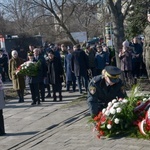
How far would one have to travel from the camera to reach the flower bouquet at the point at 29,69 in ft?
45.4

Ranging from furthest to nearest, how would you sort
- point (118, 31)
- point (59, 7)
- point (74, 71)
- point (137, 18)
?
point (59, 7) < point (137, 18) < point (74, 71) < point (118, 31)

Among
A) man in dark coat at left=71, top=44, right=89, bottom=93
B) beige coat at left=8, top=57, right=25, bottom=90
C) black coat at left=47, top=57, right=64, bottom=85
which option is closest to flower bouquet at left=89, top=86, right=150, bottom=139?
black coat at left=47, top=57, right=64, bottom=85

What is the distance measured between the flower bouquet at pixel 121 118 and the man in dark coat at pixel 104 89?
338 mm

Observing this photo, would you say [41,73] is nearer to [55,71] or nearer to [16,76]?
[55,71]

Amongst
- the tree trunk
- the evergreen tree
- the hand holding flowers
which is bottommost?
the hand holding flowers

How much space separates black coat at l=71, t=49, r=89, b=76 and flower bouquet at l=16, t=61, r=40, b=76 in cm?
191

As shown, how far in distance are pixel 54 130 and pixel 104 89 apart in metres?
1.75

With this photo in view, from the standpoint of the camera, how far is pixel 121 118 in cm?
823

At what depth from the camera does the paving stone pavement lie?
7906 mm

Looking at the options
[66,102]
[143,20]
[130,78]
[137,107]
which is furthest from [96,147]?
[143,20]

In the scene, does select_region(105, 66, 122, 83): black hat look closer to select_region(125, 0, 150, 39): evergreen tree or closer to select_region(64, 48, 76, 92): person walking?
select_region(64, 48, 76, 92): person walking

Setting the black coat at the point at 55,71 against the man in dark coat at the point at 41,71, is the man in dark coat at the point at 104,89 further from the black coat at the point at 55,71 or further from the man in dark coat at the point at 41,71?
the man in dark coat at the point at 41,71

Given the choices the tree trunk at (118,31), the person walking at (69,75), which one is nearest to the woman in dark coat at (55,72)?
the person walking at (69,75)

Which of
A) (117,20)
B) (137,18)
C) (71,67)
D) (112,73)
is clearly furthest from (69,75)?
(137,18)
